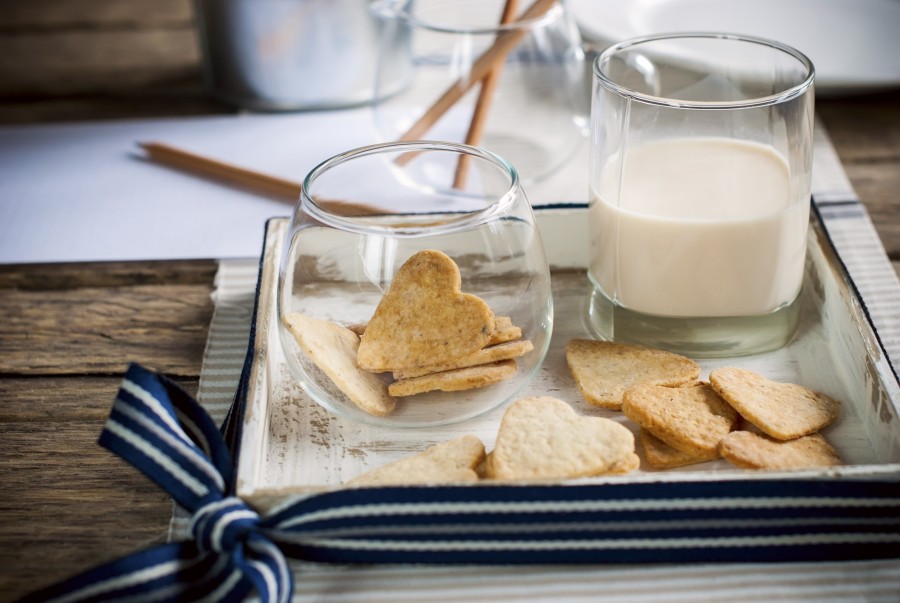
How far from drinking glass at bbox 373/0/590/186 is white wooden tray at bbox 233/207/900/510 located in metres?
0.25

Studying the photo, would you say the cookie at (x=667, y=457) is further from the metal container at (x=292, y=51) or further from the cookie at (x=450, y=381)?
the metal container at (x=292, y=51)

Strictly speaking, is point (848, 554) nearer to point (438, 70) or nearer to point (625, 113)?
point (625, 113)

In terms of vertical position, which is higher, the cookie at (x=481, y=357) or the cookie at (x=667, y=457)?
the cookie at (x=481, y=357)

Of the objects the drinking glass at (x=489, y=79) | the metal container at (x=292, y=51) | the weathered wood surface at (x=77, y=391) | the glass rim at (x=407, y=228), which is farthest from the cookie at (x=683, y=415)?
the metal container at (x=292, y=51)

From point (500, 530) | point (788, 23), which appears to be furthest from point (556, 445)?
point (788, 23)

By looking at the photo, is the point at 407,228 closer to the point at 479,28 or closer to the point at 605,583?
the point at 605,583

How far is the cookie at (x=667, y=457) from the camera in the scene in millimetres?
482

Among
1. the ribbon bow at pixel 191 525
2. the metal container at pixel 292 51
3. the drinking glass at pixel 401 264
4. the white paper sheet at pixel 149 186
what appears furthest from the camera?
the metal container at pixel 292 51

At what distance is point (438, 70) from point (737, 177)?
13.8 inches

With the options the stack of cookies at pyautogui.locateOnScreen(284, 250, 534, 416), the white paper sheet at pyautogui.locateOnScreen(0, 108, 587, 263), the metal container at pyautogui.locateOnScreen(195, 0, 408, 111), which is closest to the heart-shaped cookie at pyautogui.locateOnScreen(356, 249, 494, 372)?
the stack of cookies at pyautogui.locateOnScreen(284, 250, 534, 416)

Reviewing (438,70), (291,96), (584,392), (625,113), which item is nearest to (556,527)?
(584,392)

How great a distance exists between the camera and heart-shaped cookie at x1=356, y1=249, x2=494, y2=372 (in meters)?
0.51

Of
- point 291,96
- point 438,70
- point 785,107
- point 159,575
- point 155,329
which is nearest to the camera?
point 159,575

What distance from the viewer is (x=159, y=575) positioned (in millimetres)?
420
